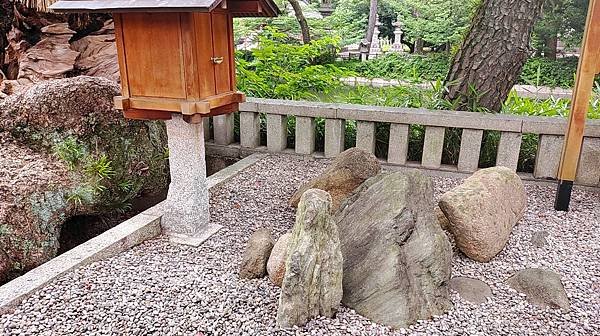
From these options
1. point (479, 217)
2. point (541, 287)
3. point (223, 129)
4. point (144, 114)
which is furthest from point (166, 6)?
point (223, 129)

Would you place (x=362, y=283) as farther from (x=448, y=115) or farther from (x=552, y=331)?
(x=448, y=115)

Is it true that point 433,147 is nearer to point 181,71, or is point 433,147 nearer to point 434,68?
point 181,71

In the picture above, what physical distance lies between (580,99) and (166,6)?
2.64 meters

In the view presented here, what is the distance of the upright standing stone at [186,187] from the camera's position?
8.39ft

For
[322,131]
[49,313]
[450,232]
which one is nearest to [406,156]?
[322,131]

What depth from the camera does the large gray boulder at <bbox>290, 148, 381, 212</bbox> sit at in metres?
3.03

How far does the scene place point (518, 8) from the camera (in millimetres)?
3764

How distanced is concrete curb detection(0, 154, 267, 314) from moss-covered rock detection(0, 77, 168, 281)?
331 millimetres

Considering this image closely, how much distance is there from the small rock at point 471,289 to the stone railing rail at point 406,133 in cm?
173

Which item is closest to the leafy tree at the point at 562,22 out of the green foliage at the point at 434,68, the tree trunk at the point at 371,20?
the green foliage at the point at 434,68

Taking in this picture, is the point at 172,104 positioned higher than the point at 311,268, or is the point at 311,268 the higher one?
the point at 172,104

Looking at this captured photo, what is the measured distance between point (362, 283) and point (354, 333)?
0.79ft

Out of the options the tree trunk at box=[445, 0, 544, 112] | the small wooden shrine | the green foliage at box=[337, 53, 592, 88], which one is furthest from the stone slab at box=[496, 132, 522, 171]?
the green foliage at box=[337, 53, 592, 88]

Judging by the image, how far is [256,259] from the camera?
225cm
